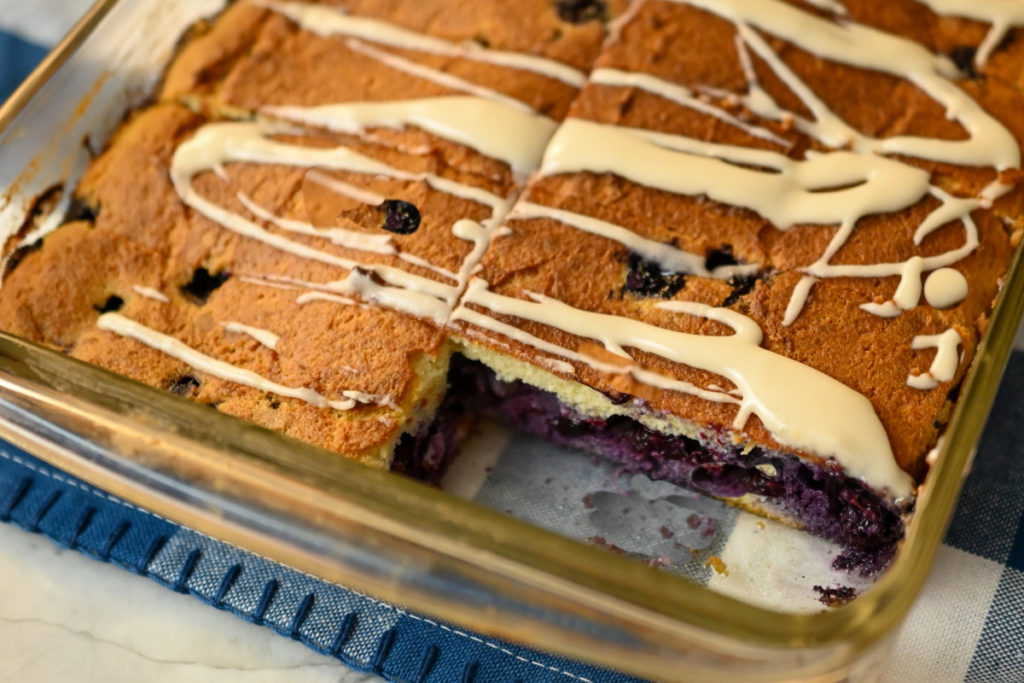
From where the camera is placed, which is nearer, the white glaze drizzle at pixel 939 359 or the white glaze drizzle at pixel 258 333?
the white glaze drizzle at pixel 939 359

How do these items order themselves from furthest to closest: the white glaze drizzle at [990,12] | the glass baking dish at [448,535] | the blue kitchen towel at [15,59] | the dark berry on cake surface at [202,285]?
the blue kitchen towel at [15,59] → the white glaze drizzle at [990,12] → the dark berry on cake surface at [202,285] → the glass baking dish at [448,535]

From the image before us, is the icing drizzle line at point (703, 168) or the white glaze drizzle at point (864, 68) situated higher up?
the white glaze drizzle at point (864, 68)

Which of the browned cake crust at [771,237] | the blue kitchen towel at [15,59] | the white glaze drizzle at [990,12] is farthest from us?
the blue kitchen towel at [15,59]

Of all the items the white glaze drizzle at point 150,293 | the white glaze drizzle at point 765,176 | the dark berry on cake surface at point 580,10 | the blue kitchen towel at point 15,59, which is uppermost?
the dark berry on cake surface at point 580,10

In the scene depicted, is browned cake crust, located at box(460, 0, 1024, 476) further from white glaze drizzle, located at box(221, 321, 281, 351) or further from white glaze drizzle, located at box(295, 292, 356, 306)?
white glaze drizzle, located at box(221, 321, 281, 351)

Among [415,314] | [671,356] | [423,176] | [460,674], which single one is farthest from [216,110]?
[460,674]

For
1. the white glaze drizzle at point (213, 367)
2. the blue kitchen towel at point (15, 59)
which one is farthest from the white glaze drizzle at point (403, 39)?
the white glaze drizzle at point (213, 367)

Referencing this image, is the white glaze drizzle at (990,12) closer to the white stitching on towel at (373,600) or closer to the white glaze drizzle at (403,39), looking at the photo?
the white glaze drizzle at (403,39)
